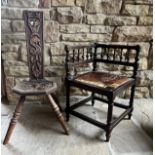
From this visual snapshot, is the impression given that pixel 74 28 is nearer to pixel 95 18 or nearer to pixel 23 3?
pixel 95 18

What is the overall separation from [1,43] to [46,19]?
497 millimetres

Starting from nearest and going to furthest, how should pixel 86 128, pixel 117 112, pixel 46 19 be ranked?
1. pixel 86 128
2. pixel 46 19
3. pixel 117 112

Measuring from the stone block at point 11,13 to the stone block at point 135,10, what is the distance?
1.02 m

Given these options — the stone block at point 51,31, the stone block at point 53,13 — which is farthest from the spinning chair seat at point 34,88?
the stone block at point 53,13

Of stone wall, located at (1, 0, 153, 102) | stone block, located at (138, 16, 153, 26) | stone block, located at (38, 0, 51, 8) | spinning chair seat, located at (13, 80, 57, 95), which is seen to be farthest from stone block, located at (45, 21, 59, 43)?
stone block, located at (138, 16, 153, 26)

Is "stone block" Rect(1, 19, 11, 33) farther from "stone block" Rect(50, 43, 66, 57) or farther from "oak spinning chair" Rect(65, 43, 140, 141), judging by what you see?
"oak spinning chair" Rect(65, 43, 140, 141)

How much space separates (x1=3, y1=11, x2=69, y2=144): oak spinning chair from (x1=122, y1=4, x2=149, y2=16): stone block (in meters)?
0.87

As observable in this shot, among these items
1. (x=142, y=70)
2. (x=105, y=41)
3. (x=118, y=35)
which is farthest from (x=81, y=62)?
(x=142, y=70)

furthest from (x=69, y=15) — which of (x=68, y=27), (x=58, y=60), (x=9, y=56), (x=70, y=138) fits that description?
(x=70, y=138)

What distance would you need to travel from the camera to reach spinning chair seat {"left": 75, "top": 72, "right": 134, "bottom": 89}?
138 cm

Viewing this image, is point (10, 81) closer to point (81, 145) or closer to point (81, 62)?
point (81, 62)

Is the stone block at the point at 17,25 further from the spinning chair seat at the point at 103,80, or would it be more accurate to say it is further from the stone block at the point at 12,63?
the spinning chair seat at the point at 103,80

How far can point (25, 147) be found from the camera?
1.32 meters

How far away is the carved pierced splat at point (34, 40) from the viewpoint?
1.41 m
